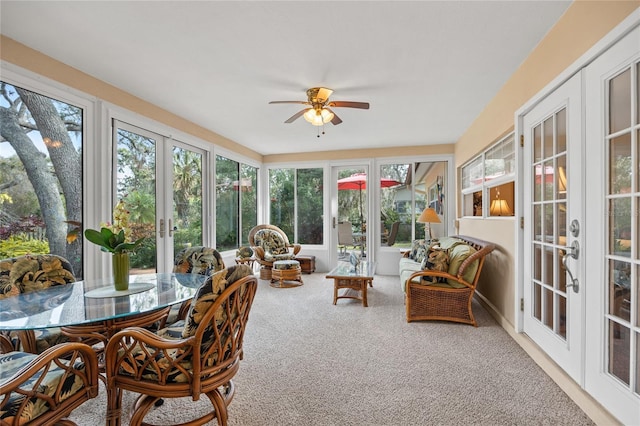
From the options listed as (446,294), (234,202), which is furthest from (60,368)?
(234,202)

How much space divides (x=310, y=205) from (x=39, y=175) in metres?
4.52

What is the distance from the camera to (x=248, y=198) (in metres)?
6.15

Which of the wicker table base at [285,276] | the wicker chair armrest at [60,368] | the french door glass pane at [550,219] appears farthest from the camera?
the wicker table base at [285,276]

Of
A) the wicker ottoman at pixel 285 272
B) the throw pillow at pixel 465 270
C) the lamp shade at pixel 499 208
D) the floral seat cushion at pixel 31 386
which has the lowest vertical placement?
the wicker ottoman at pixel 285 272

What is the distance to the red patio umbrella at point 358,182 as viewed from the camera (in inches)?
234

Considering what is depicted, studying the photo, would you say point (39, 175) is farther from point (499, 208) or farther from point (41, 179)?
point (499, 208)

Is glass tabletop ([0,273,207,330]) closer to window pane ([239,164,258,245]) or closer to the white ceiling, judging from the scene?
the white ceiling

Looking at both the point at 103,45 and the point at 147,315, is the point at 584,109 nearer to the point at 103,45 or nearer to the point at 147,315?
the point at 147,315

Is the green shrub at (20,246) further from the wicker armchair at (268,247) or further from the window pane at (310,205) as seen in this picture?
the window pane at (310,205)

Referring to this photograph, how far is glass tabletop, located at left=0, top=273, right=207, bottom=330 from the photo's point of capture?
4.70 feet

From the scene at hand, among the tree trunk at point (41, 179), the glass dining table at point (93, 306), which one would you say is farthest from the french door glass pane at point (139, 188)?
the glass dining table at point (93, 306)

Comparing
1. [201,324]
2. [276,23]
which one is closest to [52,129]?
[276,23]

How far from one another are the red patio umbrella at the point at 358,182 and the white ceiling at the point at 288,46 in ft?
7.47

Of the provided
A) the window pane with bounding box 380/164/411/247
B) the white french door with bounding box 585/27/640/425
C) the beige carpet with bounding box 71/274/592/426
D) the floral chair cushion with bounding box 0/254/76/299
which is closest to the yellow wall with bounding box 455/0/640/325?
the white french door with bounding box 585/27/640/425
